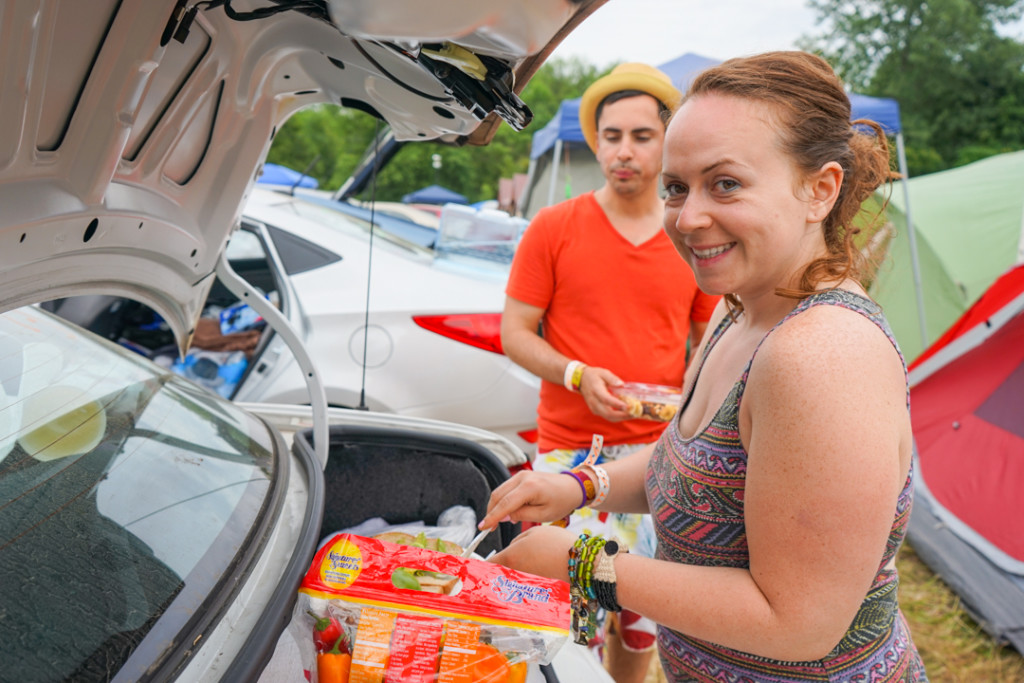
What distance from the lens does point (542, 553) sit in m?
1.12

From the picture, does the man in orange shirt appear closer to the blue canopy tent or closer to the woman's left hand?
the woman's left hand

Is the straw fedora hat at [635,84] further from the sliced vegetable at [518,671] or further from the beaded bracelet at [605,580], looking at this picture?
the sliced vegetable at [518,671]

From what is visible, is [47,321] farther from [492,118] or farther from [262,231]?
[262,231]

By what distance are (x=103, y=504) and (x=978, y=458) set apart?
4.10 meters

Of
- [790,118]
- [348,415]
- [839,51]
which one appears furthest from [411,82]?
[839,51]

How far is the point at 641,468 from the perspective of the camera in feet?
4.83

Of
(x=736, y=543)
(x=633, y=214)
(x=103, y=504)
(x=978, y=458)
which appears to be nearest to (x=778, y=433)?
(x=736, y=543)

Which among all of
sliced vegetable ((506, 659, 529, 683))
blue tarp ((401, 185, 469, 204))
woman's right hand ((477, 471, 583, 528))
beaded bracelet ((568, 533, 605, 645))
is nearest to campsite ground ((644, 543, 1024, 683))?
woman's right hand ((477, 471, 583, 528))

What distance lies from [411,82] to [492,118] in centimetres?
19

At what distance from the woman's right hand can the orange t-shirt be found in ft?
2.98

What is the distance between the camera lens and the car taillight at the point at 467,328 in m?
3.17

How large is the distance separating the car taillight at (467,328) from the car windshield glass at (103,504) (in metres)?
1.70

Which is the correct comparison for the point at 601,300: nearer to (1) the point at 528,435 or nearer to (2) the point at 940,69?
(1) the point at 528,435

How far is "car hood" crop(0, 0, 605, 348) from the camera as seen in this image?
749mm
